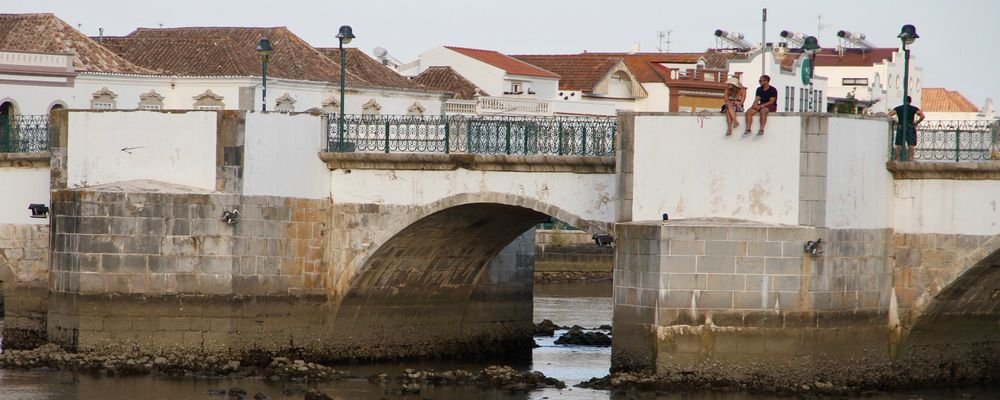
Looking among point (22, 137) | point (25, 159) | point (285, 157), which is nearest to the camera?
point (285, 157)

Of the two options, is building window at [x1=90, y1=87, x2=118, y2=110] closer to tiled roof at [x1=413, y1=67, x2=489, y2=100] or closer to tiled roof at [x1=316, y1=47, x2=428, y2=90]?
tiled roof at [x1=316, y1=47, x2=428, y2=90]

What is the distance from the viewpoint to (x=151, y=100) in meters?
54.8

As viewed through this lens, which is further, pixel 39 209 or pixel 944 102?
pixel 944 102

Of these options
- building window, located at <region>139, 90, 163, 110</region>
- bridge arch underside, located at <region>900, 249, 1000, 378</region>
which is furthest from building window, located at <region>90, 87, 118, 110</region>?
bridge arch underside, located at <region>900, 249, 1000, 378</region>

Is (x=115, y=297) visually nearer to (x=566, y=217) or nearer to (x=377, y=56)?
(x=566, y=217)

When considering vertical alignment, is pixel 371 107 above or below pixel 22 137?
above

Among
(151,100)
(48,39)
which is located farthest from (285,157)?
(151,100)

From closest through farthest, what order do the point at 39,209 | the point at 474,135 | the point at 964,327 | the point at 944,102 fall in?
the point at 964,327 < the point at 474,135 < the point at 39,209 < the point at 944,102

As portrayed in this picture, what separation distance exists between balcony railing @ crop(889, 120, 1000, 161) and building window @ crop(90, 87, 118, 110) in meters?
29.2

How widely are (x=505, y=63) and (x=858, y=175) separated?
41.6 meters

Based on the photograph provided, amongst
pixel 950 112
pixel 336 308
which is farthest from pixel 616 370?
pixel 950 112

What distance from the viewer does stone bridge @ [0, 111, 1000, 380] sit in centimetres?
2434

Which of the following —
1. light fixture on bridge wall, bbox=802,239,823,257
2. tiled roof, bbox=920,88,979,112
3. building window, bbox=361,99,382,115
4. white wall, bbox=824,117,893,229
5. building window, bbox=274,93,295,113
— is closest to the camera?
light fixture on bridge wall, bbox=802,239,823,257

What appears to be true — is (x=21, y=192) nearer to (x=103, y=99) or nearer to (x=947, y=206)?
(x=947, y=206)
